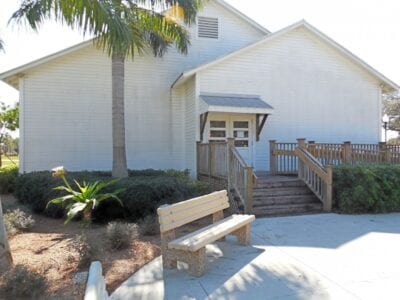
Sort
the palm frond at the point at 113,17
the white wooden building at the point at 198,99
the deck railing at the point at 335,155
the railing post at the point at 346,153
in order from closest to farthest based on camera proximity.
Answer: the palm frond at the point at 113,17 < the deck railing at the point at 335,155 < the railing post at the point at 346,153 < the white wooden building at the point at 198,99

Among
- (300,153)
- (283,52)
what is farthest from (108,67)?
(300,153)

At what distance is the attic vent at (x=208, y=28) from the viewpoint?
1543cm

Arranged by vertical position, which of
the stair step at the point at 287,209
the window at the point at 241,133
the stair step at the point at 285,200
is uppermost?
the window at the point at 241,133

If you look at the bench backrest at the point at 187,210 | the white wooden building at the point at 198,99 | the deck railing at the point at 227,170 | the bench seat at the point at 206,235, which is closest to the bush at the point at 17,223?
A: the bench backrest at the point at 187,210

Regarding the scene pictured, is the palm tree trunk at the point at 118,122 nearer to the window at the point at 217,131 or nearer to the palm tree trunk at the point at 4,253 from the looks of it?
the window at the point at 217,131

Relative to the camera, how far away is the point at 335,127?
47.5 ft

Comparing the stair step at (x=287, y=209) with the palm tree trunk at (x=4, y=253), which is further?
the stair step at (x=287, y=209)

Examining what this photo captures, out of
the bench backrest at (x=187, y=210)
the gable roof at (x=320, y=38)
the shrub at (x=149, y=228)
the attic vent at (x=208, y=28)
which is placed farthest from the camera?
the attic vent at (x=208, y=28)

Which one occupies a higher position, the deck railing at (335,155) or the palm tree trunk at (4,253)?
the deck railing at (335,155)

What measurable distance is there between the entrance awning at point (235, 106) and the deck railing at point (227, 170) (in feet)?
4.01

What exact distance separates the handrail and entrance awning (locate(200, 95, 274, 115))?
2.58 meters

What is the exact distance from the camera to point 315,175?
9.43 m

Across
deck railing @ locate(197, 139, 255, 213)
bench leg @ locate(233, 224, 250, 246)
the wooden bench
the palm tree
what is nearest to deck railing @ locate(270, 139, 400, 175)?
deck railing @ locate(197, 139, 255, 213)

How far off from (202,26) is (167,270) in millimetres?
12877
